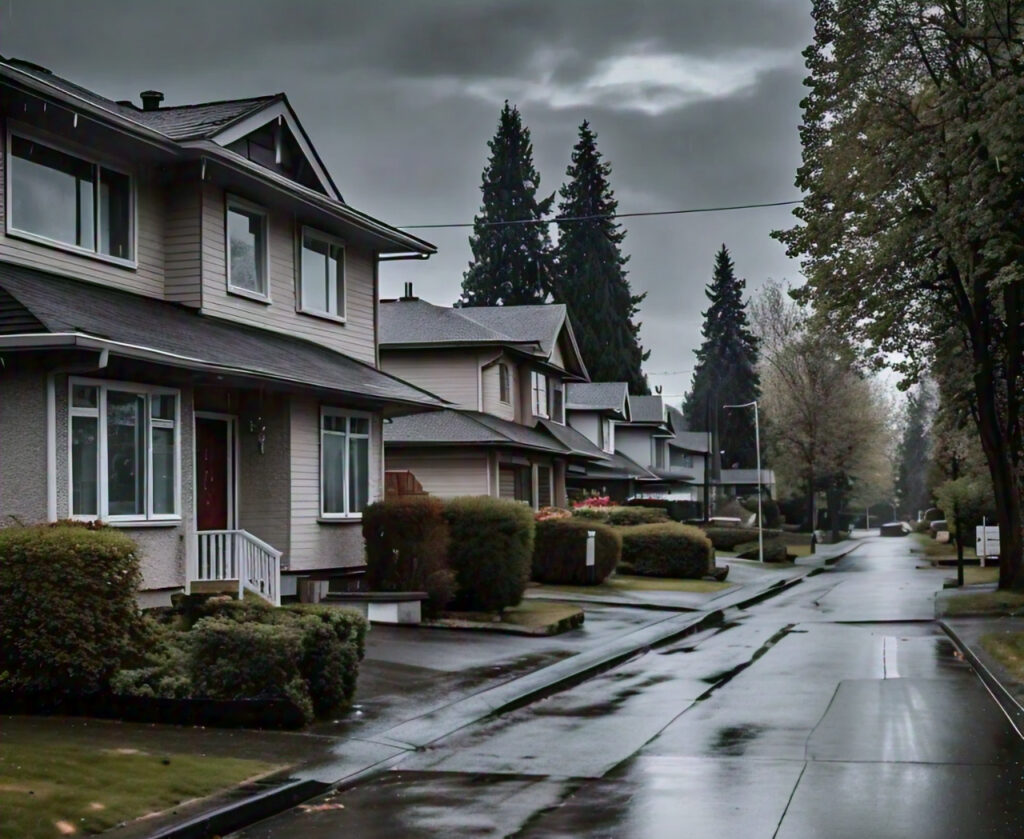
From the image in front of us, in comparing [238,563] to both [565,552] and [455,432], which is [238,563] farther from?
[455,432]

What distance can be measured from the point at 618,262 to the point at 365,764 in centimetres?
8052

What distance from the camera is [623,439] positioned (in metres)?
74.2

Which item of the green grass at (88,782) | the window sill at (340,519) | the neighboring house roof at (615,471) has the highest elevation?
the neighboring house roof at (615,471)

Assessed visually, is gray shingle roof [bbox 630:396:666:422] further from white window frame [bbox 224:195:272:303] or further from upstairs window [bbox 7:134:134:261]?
upstairs window [bbox 7:134:134:261]

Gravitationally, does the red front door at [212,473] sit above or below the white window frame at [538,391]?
below

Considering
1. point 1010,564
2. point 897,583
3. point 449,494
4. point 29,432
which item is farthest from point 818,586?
point 29,432

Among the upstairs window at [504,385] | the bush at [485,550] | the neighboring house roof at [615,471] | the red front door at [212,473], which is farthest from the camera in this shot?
the neighboring house roof at [615,471]

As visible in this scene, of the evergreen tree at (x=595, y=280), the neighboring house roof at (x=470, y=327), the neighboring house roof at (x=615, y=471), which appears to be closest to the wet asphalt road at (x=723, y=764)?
the neighboring house roof at (x=470, y=327)

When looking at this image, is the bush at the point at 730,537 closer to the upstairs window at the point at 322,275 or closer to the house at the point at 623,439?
the house at the point at 623,439

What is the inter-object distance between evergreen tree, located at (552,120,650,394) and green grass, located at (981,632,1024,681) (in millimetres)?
65160

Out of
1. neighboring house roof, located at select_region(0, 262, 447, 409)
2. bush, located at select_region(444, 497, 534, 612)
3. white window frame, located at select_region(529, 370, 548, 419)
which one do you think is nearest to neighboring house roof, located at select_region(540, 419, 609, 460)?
white window frame, located at select_region(529, 370, 548, 419)

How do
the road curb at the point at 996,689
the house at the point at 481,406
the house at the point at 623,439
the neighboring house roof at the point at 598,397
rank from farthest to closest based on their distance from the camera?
the neighboring house roof at the point at 598,397, the house at the point at 623,439, the house at the point at 481,406, the road curb at the point at 996,689

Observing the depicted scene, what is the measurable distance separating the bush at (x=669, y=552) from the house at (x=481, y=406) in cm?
434

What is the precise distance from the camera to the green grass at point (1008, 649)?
53.0 ft
